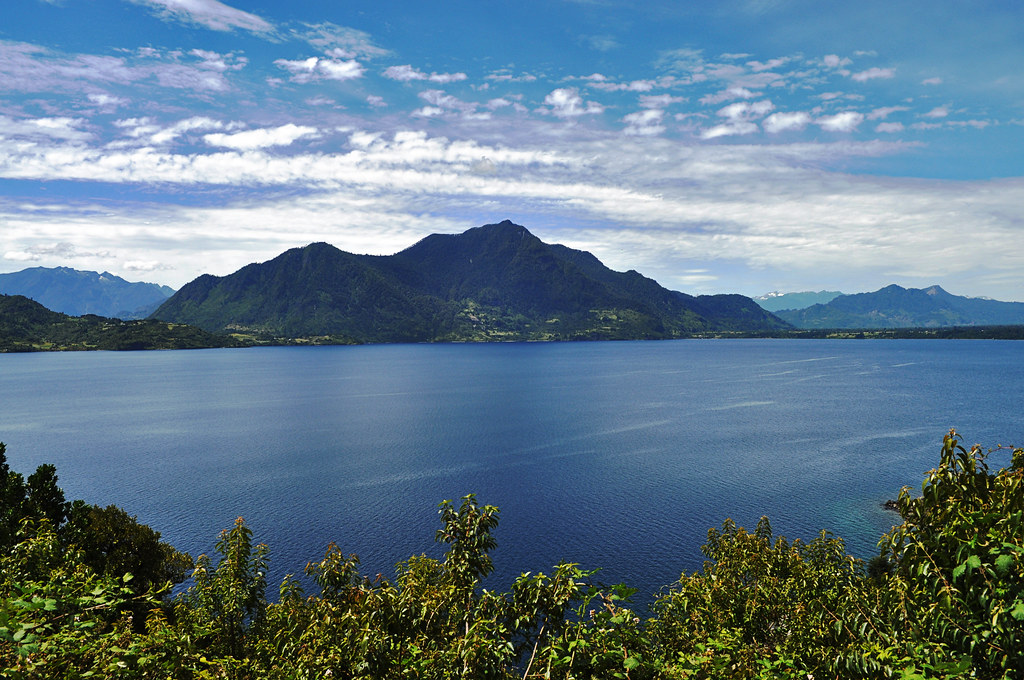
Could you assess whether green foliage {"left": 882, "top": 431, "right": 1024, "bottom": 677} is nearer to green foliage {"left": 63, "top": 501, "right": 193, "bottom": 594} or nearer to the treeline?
the treeline

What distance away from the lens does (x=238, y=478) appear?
129m

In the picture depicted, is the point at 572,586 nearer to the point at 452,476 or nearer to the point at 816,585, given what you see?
the point at 816,585

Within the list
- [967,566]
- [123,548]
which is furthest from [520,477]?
[967,566]

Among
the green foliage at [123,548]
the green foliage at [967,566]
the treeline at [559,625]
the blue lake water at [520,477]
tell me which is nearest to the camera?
the treeline at [559,625]

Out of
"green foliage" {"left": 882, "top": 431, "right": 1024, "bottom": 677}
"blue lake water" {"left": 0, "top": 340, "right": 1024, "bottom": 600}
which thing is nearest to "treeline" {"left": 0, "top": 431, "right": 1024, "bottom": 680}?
"green foliage" {"left": 882, "top": 431, "right": 1024, "bottom": 677}

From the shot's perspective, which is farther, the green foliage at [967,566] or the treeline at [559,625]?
the green foliage at [967,566]

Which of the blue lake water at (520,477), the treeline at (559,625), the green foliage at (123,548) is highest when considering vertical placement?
the treeline at (559,625)

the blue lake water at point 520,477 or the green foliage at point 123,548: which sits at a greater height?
the green foliage at point 123,548

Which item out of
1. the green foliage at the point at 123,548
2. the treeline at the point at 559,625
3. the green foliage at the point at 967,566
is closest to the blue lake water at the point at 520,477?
the green foliage at the point at 123,548

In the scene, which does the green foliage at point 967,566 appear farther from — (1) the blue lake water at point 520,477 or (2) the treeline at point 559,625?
(1) the blue lake water at point 520,477

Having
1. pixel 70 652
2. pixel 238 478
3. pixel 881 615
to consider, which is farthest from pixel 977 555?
pixel 238 478

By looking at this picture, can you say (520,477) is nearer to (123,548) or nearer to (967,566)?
(123,548)

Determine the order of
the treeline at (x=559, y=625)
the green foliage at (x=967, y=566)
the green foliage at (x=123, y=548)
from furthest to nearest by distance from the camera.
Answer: the green foliage at (x=123, y=548) → the green foliage at (x=967, y=566) → the treeline at (x=559, y=625)

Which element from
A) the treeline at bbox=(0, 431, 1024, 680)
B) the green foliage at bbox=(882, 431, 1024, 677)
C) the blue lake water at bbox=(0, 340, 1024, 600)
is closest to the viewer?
the treeline at bbox=(0, 431, 1024, 680)
